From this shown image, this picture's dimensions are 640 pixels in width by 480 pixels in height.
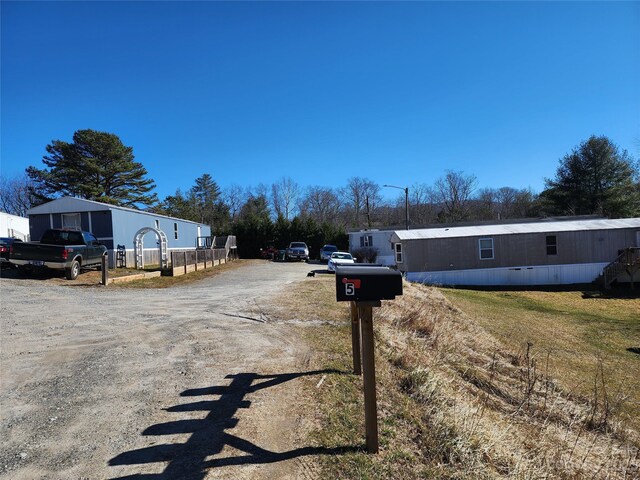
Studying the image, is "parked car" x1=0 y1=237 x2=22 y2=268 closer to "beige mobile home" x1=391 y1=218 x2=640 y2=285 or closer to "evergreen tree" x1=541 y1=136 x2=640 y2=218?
"beige mobile home" x1=391 y1=218 x2=640 y2=285

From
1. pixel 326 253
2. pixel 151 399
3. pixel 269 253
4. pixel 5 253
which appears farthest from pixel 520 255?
pixel 5 253

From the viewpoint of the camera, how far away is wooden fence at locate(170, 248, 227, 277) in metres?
19.9

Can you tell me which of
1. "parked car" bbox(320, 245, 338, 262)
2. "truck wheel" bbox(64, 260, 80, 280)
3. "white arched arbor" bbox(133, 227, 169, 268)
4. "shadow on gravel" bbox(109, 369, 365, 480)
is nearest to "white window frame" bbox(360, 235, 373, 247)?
"parked car" bbox(320, 245, 338, 262)

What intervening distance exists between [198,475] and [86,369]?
3219mm

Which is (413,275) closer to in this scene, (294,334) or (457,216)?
(294,334)

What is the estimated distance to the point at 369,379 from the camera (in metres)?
3.22

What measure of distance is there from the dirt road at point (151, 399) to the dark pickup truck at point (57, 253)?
26.9 ft

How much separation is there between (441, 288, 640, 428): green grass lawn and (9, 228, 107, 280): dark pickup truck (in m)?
15.9

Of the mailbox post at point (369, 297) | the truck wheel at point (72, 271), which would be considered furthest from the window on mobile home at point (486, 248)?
the mailbox post at point (369, 297)

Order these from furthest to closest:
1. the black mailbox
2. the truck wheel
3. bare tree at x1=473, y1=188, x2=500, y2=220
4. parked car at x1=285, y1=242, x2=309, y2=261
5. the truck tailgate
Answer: bare tree at x1=473, y1=188, x2=500, y2=220 → parked car at x1=285, y1=242, x2=309, y2=261 → the truck wheel → the truck tailgate → the black mailbox

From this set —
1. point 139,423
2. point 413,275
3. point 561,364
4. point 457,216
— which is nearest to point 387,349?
point 139,423

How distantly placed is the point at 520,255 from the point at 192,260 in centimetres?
2170

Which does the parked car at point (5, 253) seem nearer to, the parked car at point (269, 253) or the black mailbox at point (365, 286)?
the black mailbox at point (365, 286)

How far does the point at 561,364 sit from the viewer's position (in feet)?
32.2
